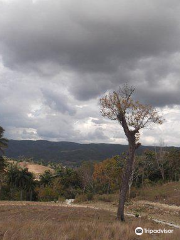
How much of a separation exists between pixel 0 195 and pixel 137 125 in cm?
4952

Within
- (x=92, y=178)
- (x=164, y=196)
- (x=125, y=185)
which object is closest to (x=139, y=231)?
(x=125, y=185)

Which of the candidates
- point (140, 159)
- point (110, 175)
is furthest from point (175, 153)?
point (110, 175)

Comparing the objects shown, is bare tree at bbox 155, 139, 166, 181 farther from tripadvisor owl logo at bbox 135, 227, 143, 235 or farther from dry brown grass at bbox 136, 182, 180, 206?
tripadvisor owl logo at bbox 135, 227, 143, 235

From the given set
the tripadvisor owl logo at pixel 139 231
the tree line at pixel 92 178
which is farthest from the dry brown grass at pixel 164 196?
the tripadvisor owl logo at pixel 139 231

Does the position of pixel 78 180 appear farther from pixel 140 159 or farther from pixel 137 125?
pixel 137 125

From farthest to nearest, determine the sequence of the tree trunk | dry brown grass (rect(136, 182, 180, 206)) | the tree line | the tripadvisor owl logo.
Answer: the tree line, dry brown grass (rect(136, 182, 180, 206)), the tree trunk, the tripadvisor owl logo

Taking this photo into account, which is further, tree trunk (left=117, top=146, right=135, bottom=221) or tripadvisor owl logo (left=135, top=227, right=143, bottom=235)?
tree trunk (left=117, top=146, right=135, bottom=221)

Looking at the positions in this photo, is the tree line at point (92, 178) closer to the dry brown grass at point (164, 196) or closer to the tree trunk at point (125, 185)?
the dry brown grass at point (164, 196)

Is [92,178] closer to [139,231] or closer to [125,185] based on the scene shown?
[125,185]

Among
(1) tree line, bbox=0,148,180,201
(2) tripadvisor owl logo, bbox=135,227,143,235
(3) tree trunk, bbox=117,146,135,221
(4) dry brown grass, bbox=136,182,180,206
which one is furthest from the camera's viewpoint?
(1) tree line, bbox=0,148,180,201

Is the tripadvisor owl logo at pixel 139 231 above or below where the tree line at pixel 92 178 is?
above

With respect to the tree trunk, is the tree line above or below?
below

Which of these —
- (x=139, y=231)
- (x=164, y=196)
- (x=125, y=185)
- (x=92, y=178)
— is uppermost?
(x=125, y=185)

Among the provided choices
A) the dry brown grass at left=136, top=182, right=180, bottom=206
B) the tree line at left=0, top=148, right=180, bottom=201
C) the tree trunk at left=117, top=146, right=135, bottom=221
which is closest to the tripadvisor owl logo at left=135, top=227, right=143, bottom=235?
the tree trunk at left=117, top=146, right=135, bottom=221
